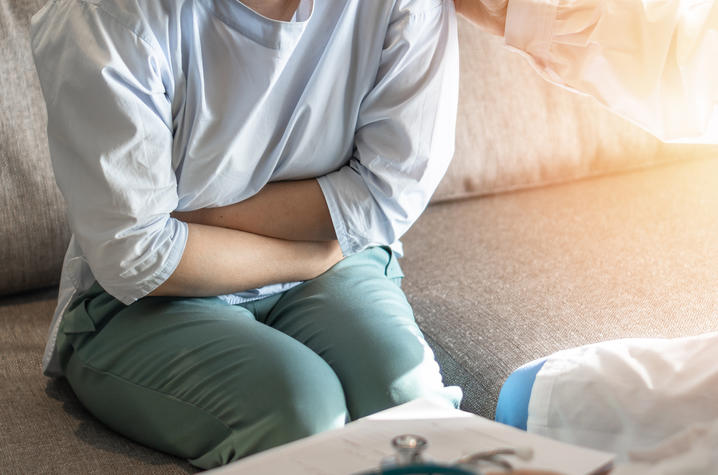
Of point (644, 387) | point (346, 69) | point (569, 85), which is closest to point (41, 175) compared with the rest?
point (346, 69)

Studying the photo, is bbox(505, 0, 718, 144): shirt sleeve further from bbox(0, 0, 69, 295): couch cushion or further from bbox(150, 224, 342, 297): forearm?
bbox(0, 0, 69, 295): couch cushion

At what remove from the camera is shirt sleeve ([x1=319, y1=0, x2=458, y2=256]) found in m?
1.22

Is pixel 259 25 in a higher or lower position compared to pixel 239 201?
higher

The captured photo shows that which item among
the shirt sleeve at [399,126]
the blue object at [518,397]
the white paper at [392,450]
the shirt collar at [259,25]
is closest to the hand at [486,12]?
the shirt sleeve at [399,126]

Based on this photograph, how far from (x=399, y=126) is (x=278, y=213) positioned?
0.67ft

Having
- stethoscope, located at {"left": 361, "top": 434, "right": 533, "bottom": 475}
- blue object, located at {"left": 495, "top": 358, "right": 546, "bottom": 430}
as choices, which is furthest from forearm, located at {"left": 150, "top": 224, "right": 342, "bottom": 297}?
stethoscope, located at {"left": 361, "top": 434, "right": 533, "bottom": 475}

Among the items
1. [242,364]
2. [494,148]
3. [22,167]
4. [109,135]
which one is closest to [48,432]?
[242,364]

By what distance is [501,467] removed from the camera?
0.70m

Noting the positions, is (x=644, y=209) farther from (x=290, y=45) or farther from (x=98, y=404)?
(x=98, y=404)

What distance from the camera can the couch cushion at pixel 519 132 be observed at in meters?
1.81

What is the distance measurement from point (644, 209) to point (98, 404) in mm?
1111

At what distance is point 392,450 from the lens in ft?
2.47

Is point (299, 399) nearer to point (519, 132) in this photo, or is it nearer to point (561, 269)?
point (561, 269)

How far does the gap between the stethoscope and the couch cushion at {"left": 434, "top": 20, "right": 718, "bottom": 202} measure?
3.69 feet
